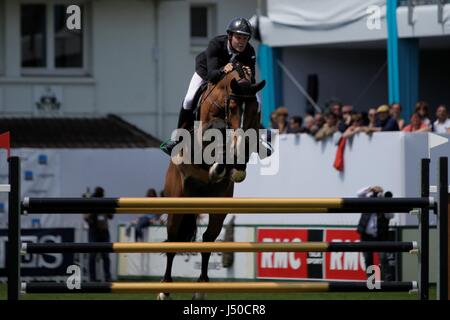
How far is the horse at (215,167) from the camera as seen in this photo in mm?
9484

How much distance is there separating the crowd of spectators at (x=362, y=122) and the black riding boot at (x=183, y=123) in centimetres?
685

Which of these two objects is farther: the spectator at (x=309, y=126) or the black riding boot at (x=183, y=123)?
the spectator at (x=309, y=126)

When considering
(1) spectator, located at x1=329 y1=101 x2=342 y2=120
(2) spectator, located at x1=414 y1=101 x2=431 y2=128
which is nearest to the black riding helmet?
(2) spectator, located at x1=414 y1=101 x2=431 y2=128

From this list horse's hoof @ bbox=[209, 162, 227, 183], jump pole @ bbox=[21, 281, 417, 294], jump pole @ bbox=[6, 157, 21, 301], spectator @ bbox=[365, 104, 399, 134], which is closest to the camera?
jump pole @ bbox=[6, 157, 21, 301]

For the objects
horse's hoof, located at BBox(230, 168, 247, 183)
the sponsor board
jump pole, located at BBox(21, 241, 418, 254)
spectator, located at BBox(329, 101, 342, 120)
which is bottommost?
the sponsor board

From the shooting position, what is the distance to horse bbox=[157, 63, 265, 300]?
31.1 ft

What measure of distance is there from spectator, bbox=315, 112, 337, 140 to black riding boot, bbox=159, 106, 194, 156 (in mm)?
8250

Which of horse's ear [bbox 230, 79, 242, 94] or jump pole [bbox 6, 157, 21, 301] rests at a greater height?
horse's ear [bbox 230, 79, 242, 94]

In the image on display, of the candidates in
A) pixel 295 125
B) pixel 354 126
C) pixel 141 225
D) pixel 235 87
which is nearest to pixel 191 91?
pixel 235 87

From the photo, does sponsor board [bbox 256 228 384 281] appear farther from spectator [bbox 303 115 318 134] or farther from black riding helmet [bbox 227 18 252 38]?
black riding helmet [bbox 227 18 252 38]

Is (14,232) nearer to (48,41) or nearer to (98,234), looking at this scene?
(98,234)

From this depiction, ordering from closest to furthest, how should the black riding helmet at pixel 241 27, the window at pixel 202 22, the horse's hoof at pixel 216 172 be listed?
the horse's hoof at pixel 216 172 < the black riding helmet at pixel 241 27 < the window at pixel 202 22

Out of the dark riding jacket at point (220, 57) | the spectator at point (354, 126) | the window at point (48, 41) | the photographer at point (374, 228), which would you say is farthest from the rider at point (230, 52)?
the window at point (48, 41)

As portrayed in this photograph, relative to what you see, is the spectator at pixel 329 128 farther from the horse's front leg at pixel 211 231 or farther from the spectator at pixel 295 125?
the horse's front leg at pixel 211 231
